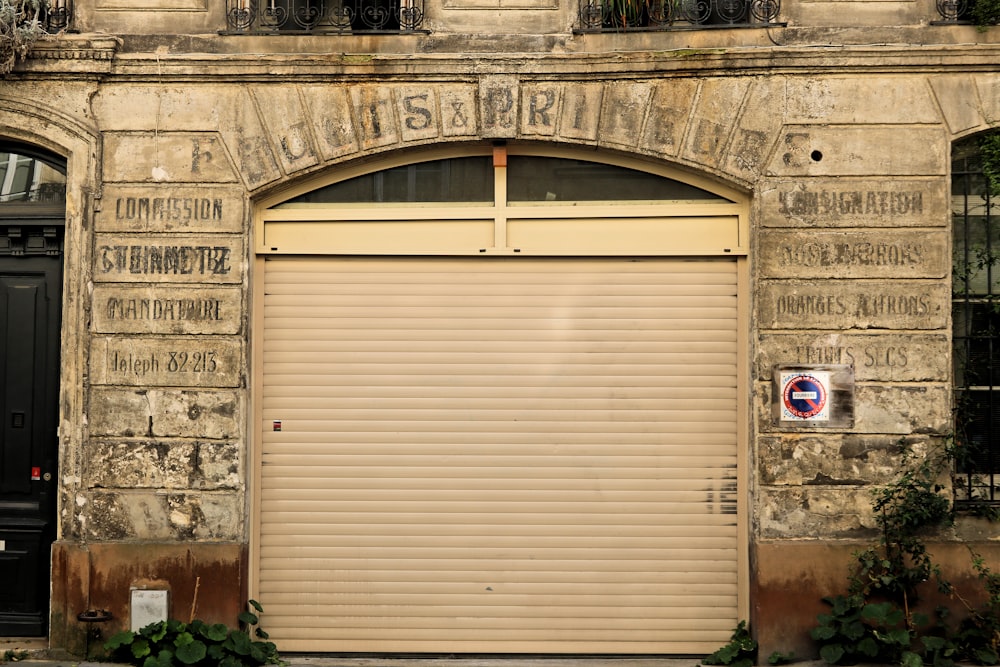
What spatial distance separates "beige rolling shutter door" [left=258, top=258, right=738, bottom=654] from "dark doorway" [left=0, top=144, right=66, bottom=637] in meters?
1.65

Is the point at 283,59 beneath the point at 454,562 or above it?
above

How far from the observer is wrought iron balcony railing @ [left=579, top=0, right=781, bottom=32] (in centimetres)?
770

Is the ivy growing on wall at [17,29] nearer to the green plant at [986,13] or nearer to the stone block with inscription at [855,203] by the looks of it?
the stone block with inscription at [855,203]

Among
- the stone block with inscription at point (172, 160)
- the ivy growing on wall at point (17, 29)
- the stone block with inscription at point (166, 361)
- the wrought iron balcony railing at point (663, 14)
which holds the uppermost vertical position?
the wrought iron balcony railing at point (663, 14)

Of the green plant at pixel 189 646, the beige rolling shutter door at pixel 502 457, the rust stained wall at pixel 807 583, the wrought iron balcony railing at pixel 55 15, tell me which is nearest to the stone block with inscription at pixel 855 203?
the beige rolling shutter door at pixel 502 457

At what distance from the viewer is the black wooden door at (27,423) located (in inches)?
307

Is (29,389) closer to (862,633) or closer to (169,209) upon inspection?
(169,209)

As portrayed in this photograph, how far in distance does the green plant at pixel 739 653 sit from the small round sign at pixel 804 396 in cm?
169

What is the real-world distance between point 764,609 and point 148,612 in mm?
4535

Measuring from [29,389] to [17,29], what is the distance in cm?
270

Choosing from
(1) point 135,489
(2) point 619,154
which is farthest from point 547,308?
(1) point 135,489

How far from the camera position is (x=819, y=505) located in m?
7.45

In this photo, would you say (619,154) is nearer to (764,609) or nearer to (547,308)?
(547,308)

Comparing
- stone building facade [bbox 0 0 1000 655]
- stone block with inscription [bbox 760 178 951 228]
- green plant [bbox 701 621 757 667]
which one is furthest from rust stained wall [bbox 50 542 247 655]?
stone block with inscription [bbox 760 178 951 228]
